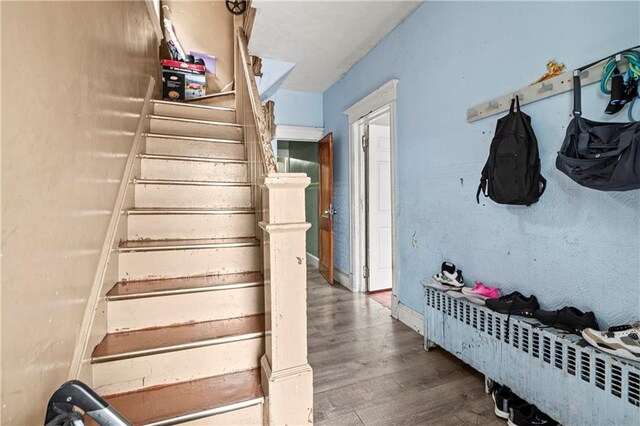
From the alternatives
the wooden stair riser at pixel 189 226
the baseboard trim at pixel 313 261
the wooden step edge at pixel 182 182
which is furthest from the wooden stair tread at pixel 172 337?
the baseboard trim at pixel 313 261

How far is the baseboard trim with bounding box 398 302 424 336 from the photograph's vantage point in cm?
259

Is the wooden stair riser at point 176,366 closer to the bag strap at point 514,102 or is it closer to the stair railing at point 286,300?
the stair railing at point 286,300

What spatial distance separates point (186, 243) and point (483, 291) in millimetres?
1874

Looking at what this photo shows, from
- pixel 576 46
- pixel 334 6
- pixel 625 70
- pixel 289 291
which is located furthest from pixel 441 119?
pixel 289 291

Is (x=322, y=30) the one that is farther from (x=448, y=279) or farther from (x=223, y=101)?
(x=448, y=279)

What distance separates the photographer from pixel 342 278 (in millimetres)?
4188

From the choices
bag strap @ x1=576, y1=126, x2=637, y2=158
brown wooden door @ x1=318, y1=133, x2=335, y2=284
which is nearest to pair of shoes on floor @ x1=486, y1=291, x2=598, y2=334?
bag strap @ x1=576, y1=126, x2=637, y2=158

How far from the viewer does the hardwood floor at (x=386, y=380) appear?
1641 millimetres

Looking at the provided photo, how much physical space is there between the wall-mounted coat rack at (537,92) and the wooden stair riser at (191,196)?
1690 mm

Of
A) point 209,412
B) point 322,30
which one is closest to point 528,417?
point 209,412

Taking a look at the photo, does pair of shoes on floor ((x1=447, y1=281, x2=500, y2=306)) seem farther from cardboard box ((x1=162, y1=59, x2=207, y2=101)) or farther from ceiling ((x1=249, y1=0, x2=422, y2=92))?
cardboard box ((x1=162, y1=59, x2=207, y2=101))

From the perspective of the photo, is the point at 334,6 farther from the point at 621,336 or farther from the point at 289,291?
the point at 621,336

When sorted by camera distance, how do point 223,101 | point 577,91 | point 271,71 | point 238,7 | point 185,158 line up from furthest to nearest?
point 271,71
point 223,101
point 238,7
point 185,158
point 577,91

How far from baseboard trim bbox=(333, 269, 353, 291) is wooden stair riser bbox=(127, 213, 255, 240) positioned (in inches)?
88.2
